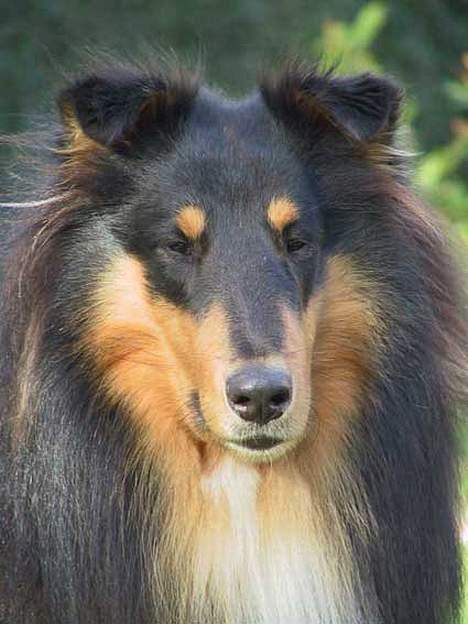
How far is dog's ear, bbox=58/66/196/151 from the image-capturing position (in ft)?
11.7

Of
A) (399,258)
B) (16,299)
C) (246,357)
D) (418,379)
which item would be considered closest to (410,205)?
(399,258)

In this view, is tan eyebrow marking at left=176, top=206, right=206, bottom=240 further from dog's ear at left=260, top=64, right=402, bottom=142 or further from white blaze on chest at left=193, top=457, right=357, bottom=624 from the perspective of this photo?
white blaze on chest at left=193, top=457, right=357, bottom=624

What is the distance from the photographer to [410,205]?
12.5ft

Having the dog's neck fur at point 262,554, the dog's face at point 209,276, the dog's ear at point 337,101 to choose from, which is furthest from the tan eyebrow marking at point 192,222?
the dog's neck fur at point 262,554

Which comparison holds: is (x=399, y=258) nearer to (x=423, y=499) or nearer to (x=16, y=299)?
(x=423, y=499)

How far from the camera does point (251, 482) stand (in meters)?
3.70

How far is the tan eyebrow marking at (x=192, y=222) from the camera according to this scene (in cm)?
356

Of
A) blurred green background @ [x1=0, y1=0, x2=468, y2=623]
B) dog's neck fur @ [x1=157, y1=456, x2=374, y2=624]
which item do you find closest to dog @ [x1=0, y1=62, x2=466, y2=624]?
dog's neck fur @ [x1=157, y1=456, x2=374, y2=624]

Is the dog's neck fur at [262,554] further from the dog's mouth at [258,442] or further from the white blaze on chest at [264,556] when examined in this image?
the dog's mouth at [258,442]

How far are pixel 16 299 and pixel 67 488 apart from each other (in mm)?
483

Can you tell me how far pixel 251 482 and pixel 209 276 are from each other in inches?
21.3

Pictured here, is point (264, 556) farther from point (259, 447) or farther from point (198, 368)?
point (198, 368)

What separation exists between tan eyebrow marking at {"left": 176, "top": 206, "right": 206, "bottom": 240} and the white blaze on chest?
1.86ft

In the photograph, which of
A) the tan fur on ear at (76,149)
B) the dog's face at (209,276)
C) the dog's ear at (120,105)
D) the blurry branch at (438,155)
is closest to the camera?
the dog's face at (209,276)
